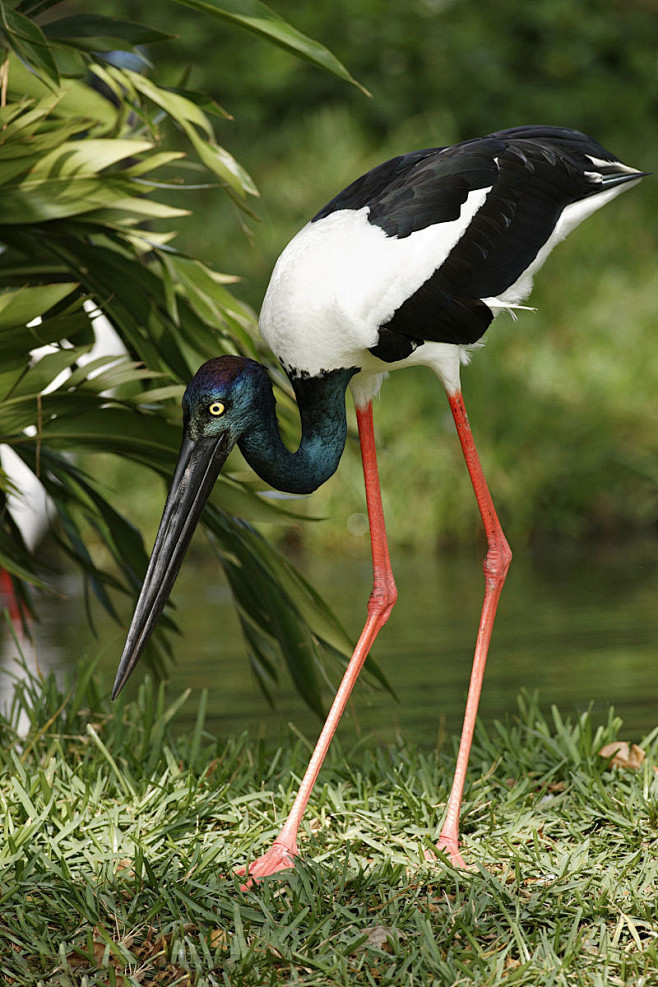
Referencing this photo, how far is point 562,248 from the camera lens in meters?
9.45

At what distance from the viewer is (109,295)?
331 centimetres

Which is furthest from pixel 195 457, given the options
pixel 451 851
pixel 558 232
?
pixel 558 232

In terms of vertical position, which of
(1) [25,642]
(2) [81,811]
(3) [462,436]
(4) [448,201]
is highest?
(4) [448,201]

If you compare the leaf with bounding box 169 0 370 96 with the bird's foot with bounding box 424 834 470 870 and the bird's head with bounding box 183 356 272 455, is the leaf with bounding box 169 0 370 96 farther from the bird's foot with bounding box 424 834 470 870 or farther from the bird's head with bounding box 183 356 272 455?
the bird's foot with bounding box 424 834 470 870

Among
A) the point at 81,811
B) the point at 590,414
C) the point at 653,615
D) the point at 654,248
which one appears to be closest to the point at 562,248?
the point at 654,248

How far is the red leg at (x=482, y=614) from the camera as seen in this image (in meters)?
2.67

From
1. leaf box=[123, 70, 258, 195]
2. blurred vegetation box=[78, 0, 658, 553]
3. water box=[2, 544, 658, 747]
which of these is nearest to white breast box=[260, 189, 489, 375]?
leaf box=[123, 70, 258, 195]

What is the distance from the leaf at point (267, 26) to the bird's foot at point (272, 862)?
1633mm

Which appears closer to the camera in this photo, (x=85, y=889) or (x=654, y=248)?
(x=85, y=889)

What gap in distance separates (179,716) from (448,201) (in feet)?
6.66

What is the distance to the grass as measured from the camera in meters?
2.17

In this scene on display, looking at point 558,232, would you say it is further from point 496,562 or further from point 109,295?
point 109,295

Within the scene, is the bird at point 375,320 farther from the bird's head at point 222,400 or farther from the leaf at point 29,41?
the leaf at point 29,41

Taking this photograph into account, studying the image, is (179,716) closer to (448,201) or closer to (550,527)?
(448,201)
